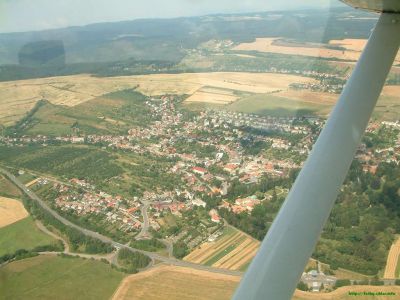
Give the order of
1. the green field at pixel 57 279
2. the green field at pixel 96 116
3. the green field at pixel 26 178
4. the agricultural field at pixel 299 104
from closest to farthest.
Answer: the green field at pixel 57 279, the agricultural field at pixel 299 104, the green field at pixel 26 178, the green field at pixel 96 116

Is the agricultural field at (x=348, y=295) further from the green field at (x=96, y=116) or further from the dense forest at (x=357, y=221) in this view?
the green field at (x=96, y=116)

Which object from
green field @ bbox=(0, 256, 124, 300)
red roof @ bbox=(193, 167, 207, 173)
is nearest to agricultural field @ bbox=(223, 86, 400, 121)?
red roof @ bbox=(193, 167, 207, 173)

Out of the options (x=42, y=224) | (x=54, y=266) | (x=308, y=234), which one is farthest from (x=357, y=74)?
(x=42, y=224)

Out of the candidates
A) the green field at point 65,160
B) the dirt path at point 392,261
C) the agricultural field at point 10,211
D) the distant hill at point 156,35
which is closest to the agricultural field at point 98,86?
the distant hill at point 156,35

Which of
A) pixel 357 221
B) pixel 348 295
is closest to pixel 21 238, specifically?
pixel 348 295

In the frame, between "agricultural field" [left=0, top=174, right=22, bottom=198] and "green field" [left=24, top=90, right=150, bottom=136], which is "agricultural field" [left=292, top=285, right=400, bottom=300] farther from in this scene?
"green field" [left=24, top=90, right=150, bottom=136]

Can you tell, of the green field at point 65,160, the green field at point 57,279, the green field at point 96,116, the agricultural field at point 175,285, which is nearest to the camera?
the agricultural field at point 175,285
